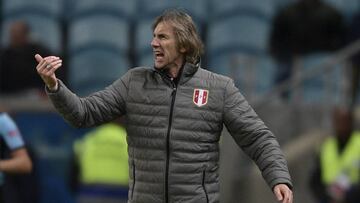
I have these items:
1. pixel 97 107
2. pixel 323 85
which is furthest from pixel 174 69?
pixel 323 85

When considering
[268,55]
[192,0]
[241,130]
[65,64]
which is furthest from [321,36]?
[241,130]

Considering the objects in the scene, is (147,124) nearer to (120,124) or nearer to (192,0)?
(120,124)

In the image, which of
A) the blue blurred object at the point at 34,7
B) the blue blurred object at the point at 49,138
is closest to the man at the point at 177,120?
the blue blurred object at the point at 49,138

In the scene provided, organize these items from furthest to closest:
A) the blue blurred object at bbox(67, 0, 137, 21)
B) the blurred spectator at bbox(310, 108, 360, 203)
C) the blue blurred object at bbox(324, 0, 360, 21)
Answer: the blue blurred object at bbox(67, 0, 137, 21)
the blue blurred object at bbox(324, 0, 360, 21)
the blurred spectator at bbox(310, 108, 360, 203)

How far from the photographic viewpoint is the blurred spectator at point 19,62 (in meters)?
11.3

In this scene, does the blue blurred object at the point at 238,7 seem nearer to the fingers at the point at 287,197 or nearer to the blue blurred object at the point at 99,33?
the blue blurred object at the point at 99,33

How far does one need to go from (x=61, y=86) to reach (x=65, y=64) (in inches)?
255

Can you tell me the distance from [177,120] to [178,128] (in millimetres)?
39

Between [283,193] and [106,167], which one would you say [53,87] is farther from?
[106,167]

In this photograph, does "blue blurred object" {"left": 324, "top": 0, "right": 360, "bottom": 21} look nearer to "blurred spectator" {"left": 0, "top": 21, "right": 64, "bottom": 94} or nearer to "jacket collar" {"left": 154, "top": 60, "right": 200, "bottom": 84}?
"blurred spectator" {"left": 0, "top": 21, "right": 64, "bottom": 94}

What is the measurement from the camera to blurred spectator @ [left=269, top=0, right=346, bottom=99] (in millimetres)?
11594

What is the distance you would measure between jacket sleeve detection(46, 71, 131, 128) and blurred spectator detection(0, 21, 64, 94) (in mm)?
5744

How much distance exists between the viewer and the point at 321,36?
38.3 feet

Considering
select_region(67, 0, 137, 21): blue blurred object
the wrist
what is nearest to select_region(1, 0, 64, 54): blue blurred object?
select_region(67, 0, 137, 21): blue blurred object
